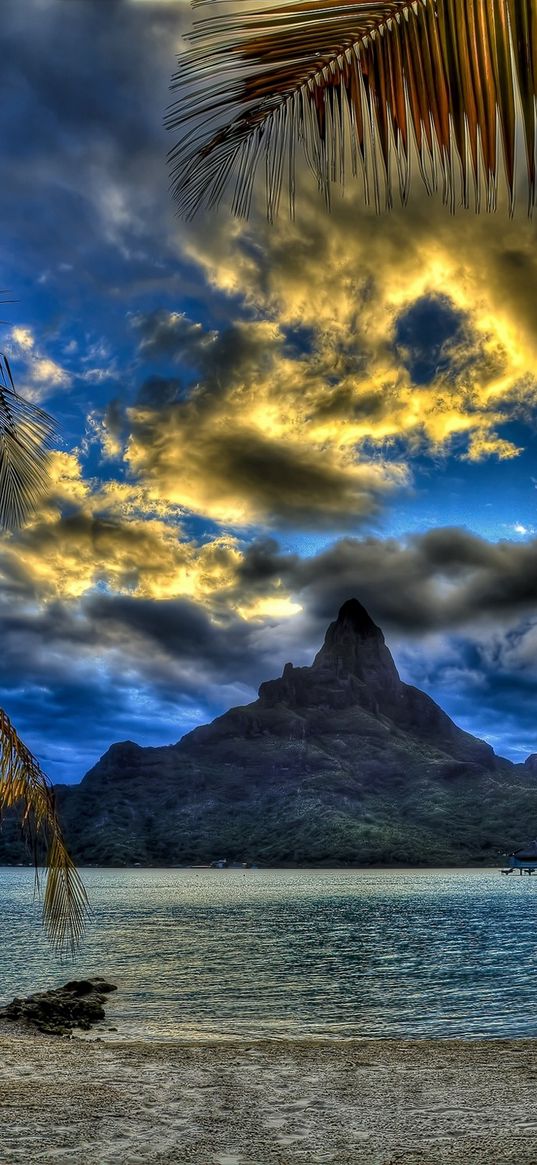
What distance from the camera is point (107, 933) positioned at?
234 feet

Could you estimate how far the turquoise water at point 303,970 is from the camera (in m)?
29.6

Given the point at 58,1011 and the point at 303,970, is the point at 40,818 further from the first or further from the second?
the point at 303,970

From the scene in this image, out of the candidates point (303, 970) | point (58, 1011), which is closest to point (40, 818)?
point (58, 1011)

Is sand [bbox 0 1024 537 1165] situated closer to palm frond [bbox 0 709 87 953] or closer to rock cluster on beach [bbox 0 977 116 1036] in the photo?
palm frond [bbox 0 709 87 953]

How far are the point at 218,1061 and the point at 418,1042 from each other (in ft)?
24.3

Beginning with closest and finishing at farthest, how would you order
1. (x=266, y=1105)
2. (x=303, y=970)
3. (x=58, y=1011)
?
(x=266, y=1105) < (x=58, y=1011) < (x=303, y=970)

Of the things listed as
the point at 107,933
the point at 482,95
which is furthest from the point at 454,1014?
the point at 107,933

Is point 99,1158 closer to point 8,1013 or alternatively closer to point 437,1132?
point 437,1132

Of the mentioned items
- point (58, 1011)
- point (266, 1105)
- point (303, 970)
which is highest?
point (266, 1105)

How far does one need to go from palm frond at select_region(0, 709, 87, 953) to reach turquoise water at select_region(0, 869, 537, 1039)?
21.1 metres

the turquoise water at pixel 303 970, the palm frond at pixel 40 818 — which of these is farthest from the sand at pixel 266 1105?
the turquoise water at pixel 303 970

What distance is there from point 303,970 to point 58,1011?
57.6 feet

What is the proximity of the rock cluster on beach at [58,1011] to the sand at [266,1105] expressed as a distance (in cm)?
691

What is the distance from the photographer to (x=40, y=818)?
320 inches
